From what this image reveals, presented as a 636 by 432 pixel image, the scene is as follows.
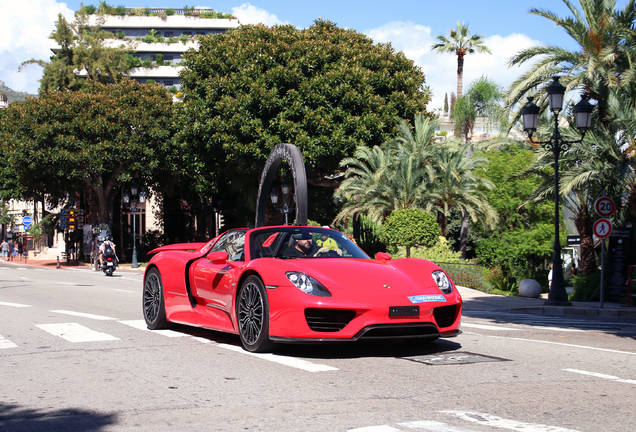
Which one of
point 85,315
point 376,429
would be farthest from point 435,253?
point 376,429

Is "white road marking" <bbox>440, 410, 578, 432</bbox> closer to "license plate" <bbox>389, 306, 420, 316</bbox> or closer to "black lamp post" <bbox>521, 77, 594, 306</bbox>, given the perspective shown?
"license plate" <bbox>389, 306, 420, 316</bbox>

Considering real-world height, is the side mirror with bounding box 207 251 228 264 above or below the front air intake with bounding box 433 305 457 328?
above

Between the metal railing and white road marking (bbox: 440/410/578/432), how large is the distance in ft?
67.4

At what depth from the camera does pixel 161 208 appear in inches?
2205

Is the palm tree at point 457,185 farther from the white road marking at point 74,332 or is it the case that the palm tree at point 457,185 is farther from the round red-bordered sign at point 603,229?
the white road marking at point 74,332

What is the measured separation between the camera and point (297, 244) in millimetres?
7824

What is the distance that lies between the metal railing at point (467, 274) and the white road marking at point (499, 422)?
2055 centimetres

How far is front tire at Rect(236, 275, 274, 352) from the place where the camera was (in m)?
6.73

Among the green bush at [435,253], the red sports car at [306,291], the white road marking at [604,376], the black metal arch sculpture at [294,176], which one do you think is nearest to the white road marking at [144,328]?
the red sports car at [306,291]

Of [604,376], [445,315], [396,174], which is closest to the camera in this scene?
[604,376]

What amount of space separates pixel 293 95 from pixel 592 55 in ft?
55.6

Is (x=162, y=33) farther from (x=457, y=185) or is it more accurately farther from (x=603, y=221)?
(x=603, y=221)

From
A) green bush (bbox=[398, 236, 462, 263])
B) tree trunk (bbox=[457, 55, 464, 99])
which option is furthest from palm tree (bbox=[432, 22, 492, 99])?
green bush (bbox=[398, 236, 462, 263])

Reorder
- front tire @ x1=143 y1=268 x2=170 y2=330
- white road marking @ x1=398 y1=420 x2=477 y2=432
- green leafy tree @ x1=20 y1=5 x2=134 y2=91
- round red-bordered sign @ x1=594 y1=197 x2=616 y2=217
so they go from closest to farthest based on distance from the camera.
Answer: white road marking @ x1=398 y1=420 x2=477 y2=432 < front tire @ x1=143 y1=268 x2=170 y2=330 < round red-bordered sign @ x1=594 y1=197 x2=616 y2=217 < green leafy tree @ x1=20 y1=5 x2=134 y2=91
